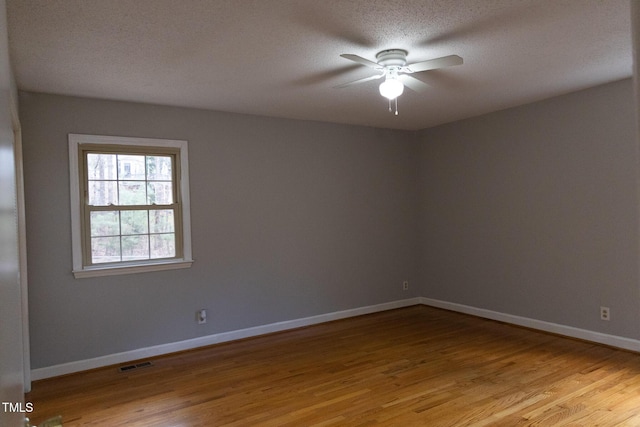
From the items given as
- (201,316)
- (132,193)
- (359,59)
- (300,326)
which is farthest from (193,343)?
(359,59)

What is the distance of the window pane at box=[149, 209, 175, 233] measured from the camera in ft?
13.9

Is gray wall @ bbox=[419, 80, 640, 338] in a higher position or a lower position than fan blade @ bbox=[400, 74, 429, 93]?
lower

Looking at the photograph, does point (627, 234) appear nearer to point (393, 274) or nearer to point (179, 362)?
point (393, 274)

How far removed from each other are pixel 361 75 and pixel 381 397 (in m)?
2.47

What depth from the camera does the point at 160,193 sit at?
14.0ft

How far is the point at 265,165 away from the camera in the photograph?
4.81 meters

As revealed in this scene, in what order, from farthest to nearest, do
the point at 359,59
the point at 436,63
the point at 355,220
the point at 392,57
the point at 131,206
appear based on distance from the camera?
the point at 355,220 → the point at 131,206 → the point at 392,57 → the point at 436,63 → the point at 359,59

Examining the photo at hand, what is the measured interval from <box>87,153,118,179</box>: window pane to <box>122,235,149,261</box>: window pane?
0.61m

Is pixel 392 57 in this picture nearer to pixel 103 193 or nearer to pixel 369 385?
pixel 369 385

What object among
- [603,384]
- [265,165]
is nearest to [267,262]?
[265,165]

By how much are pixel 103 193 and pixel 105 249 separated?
0.52 m

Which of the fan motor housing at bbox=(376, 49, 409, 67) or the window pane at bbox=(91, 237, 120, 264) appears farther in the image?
the window pane at bbox=(91, 237, 120, 264)

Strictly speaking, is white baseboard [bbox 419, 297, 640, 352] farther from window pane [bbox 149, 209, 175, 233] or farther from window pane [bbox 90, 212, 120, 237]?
window pane [bbox 90, 212, 120, 237]

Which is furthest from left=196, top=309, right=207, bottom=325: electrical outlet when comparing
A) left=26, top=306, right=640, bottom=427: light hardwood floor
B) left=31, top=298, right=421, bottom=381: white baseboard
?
left=26, top=306, right=640, bottom=427: light hardwood floor
